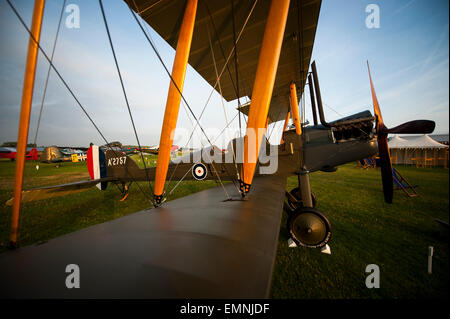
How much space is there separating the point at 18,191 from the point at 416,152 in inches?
860

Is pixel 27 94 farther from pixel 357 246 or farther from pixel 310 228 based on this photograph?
pixel 357 246

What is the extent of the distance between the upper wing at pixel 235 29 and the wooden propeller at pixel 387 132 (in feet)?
5.01

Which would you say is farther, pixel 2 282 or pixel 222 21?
pixel 222 21

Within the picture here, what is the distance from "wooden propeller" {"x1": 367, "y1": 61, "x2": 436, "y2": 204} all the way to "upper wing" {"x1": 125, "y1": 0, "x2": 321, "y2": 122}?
1.53 m

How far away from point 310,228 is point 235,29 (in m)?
3.45

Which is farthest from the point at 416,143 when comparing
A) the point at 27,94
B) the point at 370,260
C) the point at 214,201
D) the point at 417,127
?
the point at 27,94

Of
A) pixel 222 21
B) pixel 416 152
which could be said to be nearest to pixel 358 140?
pixel 222 21

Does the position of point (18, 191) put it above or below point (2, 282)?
above

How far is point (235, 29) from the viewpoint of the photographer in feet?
8.70

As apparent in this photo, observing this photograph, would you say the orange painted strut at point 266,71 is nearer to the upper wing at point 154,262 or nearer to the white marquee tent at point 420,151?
the upper wing at point 154,262

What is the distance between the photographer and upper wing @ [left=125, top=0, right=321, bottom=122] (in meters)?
2.26

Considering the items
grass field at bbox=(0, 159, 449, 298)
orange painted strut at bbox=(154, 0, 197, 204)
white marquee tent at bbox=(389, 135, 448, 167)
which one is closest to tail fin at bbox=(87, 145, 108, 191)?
grass field at bbox=(0, 159, 449, 298)

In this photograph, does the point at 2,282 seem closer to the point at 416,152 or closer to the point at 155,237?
the point at 155,237
